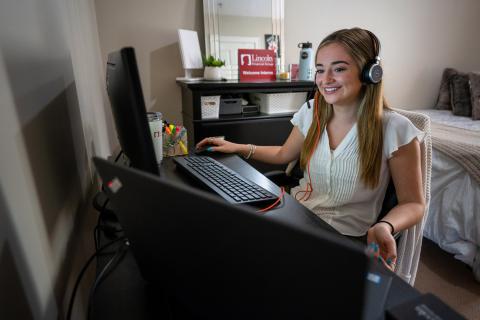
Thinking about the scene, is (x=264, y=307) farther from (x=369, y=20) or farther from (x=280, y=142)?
(x=369, y=20)

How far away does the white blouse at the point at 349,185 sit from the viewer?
1031 millimetres

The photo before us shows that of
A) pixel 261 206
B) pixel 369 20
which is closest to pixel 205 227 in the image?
pixel 261 206

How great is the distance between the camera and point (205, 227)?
0.30m

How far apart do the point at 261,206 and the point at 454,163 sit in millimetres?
1650

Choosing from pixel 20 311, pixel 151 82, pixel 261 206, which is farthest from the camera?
pixel 151 82

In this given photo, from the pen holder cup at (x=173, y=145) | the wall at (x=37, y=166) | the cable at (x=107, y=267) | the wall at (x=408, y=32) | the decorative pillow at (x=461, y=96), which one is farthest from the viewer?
the decorative pillow at (x=461, y=96)

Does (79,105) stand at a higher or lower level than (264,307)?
higher

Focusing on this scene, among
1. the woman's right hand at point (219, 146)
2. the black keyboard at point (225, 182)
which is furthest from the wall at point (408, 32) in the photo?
the black keyboard at point (225, 182)

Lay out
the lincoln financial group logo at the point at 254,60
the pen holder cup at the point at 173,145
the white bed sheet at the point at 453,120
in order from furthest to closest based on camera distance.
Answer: the white bed sheet at the point at 453,120 → the lincoln financial group logo at the point at 254,60 → the pen holder cup at the point at 173,145

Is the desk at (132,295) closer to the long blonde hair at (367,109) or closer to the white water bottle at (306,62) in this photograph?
the long blonde hair at (367,109)

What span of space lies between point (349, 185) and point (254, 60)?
1318 millimetres

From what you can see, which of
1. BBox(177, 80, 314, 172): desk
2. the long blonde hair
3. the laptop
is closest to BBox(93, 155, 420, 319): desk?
the laptop

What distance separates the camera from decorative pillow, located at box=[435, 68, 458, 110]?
308cm

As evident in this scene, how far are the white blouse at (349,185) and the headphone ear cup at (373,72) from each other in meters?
0.14
